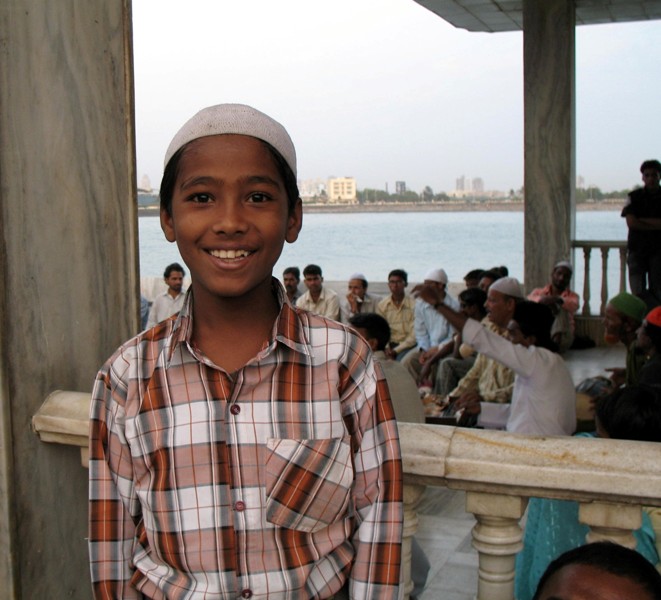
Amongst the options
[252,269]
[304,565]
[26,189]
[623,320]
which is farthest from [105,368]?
[623,320]

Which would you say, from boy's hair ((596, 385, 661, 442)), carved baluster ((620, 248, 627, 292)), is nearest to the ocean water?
carved baluster ((620, 248, 627, 292))

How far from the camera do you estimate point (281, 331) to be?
1419 millimetres

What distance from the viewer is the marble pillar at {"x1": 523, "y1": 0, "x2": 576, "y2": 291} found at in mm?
9148

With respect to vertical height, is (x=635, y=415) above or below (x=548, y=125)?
below

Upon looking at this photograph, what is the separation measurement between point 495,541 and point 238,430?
661 mm

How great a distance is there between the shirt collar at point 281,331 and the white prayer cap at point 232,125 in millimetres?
260

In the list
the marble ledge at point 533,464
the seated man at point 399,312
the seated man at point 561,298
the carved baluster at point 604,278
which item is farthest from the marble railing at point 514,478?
the carved baluster at point 604,278

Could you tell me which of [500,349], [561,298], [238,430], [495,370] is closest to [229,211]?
[238,430]

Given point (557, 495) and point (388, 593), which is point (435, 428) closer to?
point (557, 495)

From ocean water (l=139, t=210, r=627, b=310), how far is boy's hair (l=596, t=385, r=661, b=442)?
67.3 ft

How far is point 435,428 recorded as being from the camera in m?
1.74

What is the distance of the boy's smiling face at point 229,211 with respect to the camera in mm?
1367

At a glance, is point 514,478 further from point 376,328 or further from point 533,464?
point 376,328

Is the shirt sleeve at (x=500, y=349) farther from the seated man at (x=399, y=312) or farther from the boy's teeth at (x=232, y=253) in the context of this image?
the seated man at (x=399, y=312)
